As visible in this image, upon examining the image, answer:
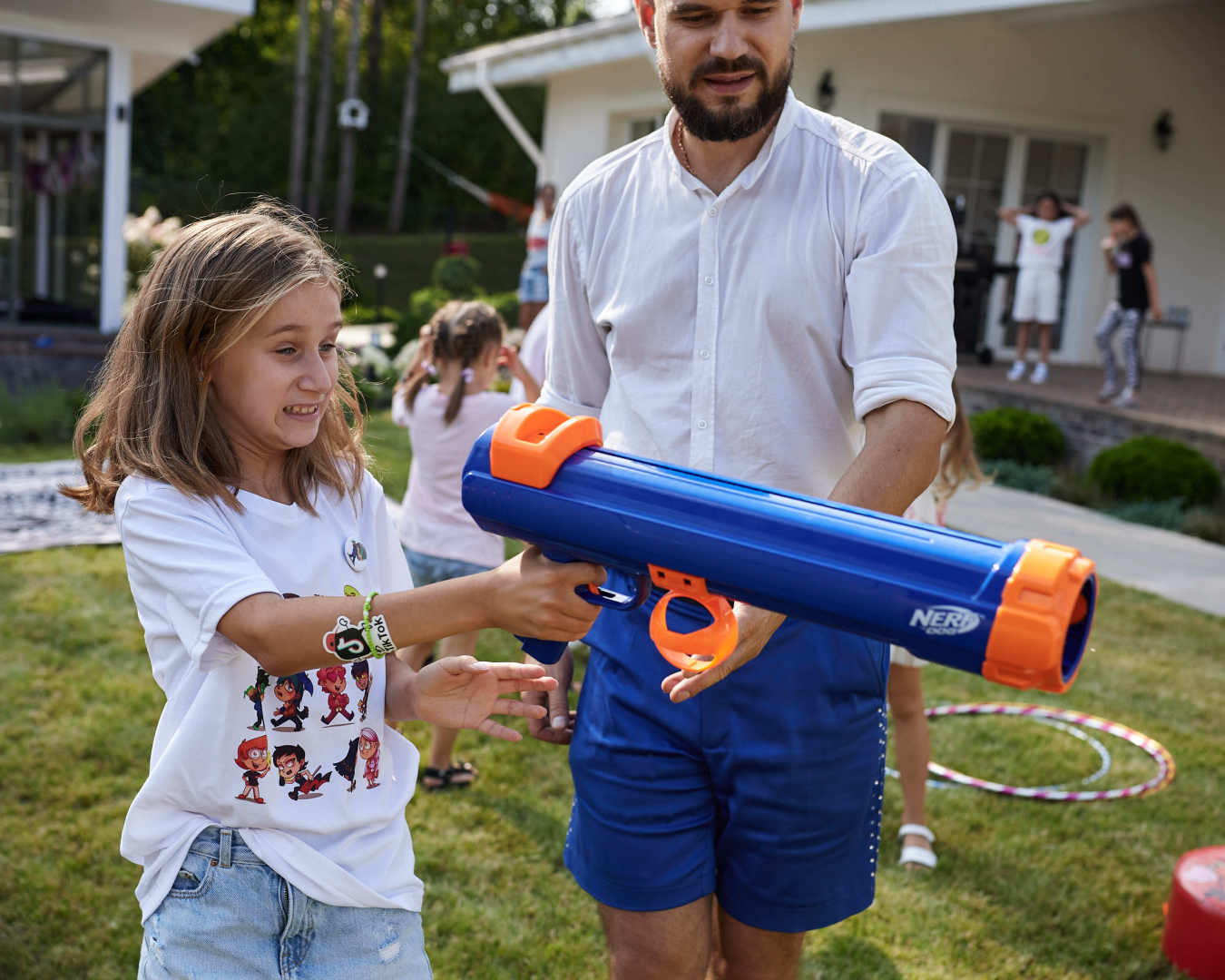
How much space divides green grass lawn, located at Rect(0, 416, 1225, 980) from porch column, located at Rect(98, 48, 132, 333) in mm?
8677

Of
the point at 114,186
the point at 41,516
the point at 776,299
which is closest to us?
the point at 776,299

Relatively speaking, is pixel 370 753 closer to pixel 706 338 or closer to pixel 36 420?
pixel 706 338

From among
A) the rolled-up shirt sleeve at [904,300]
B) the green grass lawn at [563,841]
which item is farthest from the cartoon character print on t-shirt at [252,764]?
the rolled-up shirt sleeve at [904,300]

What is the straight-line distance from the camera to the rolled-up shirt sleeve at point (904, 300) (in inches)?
78.1

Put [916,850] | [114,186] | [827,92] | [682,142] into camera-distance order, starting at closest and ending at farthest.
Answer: [682,142]
[916,850]
[827,92]
[114,186]

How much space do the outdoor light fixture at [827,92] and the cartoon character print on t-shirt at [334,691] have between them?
1176 centimetres

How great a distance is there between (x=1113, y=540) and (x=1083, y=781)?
12.9 ft

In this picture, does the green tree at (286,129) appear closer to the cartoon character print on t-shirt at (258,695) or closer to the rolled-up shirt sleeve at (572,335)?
the rolled-up shirt sleeve at (572,335)

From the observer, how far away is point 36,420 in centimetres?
989

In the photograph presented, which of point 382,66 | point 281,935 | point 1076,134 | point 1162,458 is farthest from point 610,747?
point 382,66

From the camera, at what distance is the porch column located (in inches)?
519

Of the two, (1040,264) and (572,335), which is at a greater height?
(1040,264)

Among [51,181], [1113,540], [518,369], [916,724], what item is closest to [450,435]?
[518,369]

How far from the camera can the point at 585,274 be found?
2.41 m
